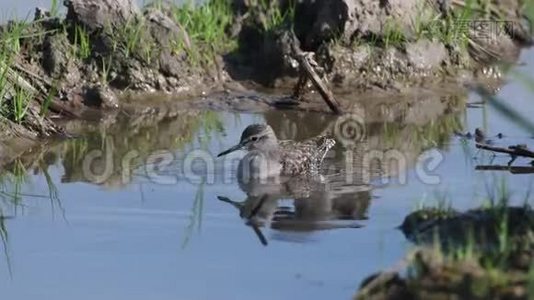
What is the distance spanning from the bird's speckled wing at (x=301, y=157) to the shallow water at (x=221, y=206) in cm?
14

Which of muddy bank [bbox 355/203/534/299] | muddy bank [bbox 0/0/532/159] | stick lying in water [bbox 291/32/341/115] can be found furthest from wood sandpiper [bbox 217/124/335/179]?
muddy bank [bbox 355/203/534/299]

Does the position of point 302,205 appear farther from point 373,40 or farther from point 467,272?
point 373,40

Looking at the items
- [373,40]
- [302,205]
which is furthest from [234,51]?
[302,205]

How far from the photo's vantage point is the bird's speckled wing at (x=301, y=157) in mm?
10461

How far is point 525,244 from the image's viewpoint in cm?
670

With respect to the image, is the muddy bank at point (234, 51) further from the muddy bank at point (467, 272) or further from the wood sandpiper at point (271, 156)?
the muddy bank at point (467, 272)

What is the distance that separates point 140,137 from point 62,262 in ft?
12.0

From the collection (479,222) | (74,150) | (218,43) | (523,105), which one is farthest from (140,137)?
(479,222)

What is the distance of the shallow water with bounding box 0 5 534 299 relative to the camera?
7648 millimetres

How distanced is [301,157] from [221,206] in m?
1.36

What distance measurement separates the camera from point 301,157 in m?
10.5

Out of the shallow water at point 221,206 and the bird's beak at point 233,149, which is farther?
the bird's beak at point 233,149

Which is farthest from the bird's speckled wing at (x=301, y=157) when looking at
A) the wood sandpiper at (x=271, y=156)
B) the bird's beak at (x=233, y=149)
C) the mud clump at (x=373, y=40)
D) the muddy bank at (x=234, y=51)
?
the mud clump at (x=373, y=40)

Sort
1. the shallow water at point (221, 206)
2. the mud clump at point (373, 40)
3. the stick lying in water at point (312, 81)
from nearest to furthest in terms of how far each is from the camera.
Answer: the shallow water at point (221, 206), the stick lying in water at point (312, 81), the mud clump at point (373, 40)
